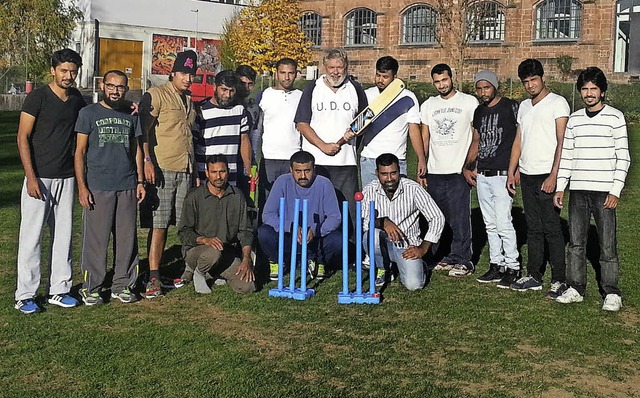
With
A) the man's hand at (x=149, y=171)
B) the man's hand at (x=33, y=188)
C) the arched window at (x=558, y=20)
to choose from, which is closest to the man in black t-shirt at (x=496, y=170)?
the man's hand at (x=149, y=171)

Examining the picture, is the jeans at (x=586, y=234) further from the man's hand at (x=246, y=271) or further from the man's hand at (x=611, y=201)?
the man's hand at (x=246, y=271)

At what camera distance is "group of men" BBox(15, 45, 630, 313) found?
7.17 metres

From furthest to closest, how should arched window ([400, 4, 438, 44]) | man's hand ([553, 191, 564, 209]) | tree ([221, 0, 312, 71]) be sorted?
arched window ([400, 4, 438, 44])
tree ([221, 0, 312, 71])
man's hand ([553, 191, 564, 209])

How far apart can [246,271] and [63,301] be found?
1647 millimetres

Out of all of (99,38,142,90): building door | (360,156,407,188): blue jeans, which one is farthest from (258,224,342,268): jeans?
(99,38,142,90): building door

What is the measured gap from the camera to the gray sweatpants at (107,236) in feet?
24.1

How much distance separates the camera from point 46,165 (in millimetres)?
6949

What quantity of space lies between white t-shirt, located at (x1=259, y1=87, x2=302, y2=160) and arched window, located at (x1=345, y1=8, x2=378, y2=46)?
38.3 m

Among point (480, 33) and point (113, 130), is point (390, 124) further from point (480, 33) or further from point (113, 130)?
point (480, 33)

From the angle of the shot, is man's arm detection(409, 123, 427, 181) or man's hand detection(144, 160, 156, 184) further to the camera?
man's arm detection(409, 123, 427, 181)

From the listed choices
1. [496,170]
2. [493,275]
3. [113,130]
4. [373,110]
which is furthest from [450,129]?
[113,130]

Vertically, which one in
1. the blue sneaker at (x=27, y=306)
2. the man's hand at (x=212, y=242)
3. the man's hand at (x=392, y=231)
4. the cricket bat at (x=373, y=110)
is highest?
the cricket bat at (x=373, y=110)

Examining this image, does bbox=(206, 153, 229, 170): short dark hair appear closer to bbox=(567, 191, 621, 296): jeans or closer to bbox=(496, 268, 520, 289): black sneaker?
bbox=(496, 268, 520, 289): black sneaker

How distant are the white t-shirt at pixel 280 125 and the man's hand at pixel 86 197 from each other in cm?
238
